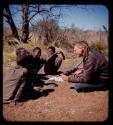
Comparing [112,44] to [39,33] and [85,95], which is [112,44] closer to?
[85,95]

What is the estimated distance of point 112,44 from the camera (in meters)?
3.72

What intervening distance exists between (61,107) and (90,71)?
79 centimetres

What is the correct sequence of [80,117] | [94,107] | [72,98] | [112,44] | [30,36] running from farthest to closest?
1. [30,36]
2. [72,98]
3. [94,107]
4. [80,117]
5. [112,44]

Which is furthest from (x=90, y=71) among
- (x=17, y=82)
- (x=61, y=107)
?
(x=17, y=82)

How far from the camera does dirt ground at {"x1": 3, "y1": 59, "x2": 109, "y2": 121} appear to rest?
4.40 m

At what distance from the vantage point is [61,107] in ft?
15.8

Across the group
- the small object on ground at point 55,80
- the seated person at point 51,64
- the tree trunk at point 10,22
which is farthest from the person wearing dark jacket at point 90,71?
the tree trunk at point 10,22

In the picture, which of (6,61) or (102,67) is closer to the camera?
(102,67)

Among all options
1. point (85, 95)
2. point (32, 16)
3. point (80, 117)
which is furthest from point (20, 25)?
point (80, 117)

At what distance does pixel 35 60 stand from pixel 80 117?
214 cm

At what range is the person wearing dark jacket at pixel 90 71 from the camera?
5152mm

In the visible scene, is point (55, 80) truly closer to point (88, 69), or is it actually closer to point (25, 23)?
point (88, 69)

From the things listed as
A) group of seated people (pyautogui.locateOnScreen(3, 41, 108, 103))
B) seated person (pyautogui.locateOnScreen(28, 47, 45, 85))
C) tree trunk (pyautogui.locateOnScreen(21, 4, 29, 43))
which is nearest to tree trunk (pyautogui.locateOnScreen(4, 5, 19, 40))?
tree trunk (pyautogui.locateOnScreen(21, 4, 29, 43))

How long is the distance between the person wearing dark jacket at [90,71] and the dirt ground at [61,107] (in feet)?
0.42
